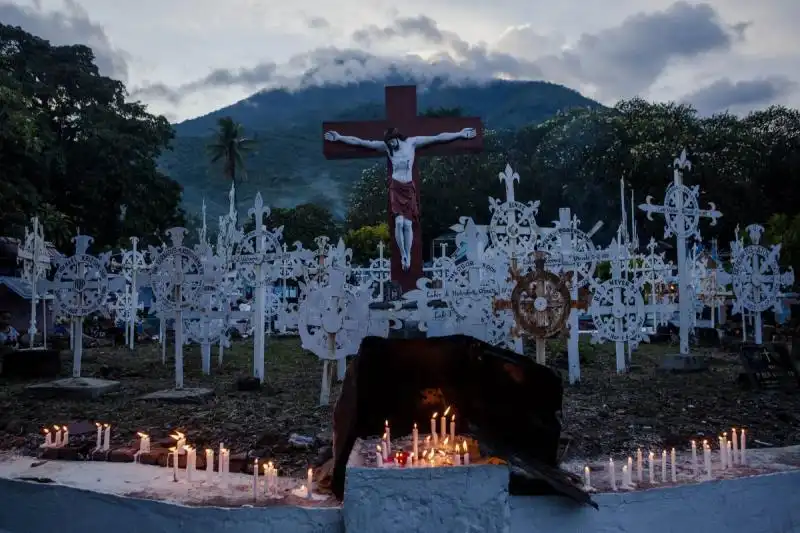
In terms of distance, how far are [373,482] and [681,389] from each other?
7907 millimetres

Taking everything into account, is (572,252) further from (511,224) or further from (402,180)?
(402,180)

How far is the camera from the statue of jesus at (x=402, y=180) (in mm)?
16219

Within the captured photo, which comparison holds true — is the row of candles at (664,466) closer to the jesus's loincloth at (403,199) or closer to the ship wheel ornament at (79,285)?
the ship wheel ornament at (79,285)

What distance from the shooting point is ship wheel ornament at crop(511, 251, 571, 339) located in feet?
28.1

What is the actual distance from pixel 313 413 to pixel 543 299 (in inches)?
129

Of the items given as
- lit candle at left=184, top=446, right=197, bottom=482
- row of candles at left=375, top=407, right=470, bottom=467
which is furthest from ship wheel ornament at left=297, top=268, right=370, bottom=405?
row of candles at left=375, top=407, right=470, bottom=467

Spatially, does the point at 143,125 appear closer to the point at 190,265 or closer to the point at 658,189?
the point at 190,265

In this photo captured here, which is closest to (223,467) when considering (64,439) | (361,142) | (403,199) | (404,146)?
(64,439)

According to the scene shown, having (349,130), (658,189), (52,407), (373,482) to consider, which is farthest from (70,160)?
(658,189)

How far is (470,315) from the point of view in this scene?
11.5m

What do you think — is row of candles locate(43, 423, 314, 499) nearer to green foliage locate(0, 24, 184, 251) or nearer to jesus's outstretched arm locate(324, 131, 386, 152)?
jesus's outstretched arm locate(324, 131, 386, 152)

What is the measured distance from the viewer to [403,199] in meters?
16.2

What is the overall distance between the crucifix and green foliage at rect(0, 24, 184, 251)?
538 inches

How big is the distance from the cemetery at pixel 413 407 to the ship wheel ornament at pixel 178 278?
0.03 m
